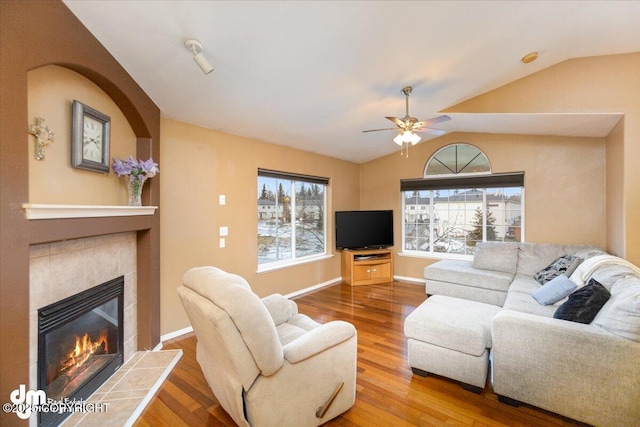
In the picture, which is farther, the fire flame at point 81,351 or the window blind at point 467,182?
the window blind at point 467,182

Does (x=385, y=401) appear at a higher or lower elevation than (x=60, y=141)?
lower

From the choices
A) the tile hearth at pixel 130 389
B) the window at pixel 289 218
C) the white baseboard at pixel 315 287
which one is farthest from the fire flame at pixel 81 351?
the white baseboard at pixel 315 287

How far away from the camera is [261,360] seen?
145 cm

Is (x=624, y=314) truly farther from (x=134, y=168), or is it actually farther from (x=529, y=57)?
(x=134, y=168)

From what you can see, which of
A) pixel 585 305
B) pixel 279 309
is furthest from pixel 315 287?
pixel 585 305

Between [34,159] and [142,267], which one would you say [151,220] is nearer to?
[142,267]

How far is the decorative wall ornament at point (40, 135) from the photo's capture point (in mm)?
1531

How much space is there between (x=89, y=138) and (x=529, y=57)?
4.00 meters

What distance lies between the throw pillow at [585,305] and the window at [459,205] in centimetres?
271

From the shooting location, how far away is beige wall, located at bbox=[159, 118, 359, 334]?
2.97 metres

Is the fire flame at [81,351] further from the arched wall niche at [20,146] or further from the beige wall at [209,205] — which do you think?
the beige wall at [209,205]

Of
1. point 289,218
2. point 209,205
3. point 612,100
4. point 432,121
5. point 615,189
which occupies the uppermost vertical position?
point 612,100

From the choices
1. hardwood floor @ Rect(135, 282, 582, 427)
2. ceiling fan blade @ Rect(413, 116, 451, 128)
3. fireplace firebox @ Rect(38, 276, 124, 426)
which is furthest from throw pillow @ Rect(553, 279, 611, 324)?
fireplace firebox @ Rect(38, 276, 124, 426)

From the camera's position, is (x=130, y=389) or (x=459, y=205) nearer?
(x=130, y=389)
